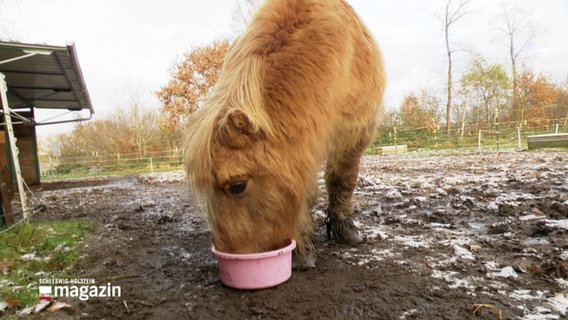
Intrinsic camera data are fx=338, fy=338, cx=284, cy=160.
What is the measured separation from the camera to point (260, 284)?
2.13 m

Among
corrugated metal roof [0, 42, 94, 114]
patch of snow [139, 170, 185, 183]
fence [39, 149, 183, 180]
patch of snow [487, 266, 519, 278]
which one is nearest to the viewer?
patch of snow [487, 266, 519, 278]

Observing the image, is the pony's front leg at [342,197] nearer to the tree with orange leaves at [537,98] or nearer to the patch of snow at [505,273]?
the patch of snow at [505,273]

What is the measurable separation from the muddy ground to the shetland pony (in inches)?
14.2

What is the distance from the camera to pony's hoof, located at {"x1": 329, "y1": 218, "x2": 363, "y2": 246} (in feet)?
10.0

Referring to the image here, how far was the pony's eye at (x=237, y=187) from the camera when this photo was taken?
198 cm

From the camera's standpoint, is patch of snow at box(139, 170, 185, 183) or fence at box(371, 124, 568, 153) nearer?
patch of snow at box(139, 170, 185, 183)

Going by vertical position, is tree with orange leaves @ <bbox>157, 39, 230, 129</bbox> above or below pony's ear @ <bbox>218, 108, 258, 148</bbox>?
above

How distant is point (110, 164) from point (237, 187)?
22736 millimetres

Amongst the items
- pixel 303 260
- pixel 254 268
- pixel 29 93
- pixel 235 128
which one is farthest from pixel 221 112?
pixel 29 93

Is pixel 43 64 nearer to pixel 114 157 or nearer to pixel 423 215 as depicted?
pixel 423 215

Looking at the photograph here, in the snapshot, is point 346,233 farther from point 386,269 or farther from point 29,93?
point 29,93

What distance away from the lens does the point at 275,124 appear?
210 centimetres

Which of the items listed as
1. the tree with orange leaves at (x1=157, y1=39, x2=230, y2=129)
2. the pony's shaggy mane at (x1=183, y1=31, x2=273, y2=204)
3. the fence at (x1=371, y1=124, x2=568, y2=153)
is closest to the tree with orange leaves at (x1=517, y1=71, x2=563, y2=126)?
the fence at (x1=371, y1=124, x2=568, y2=153)

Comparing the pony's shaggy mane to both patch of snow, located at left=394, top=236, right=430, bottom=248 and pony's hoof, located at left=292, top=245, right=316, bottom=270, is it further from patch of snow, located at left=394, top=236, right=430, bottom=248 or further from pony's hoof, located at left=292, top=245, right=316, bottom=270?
patch of snow, located at left=394, top=236, right=430, bottom=248
